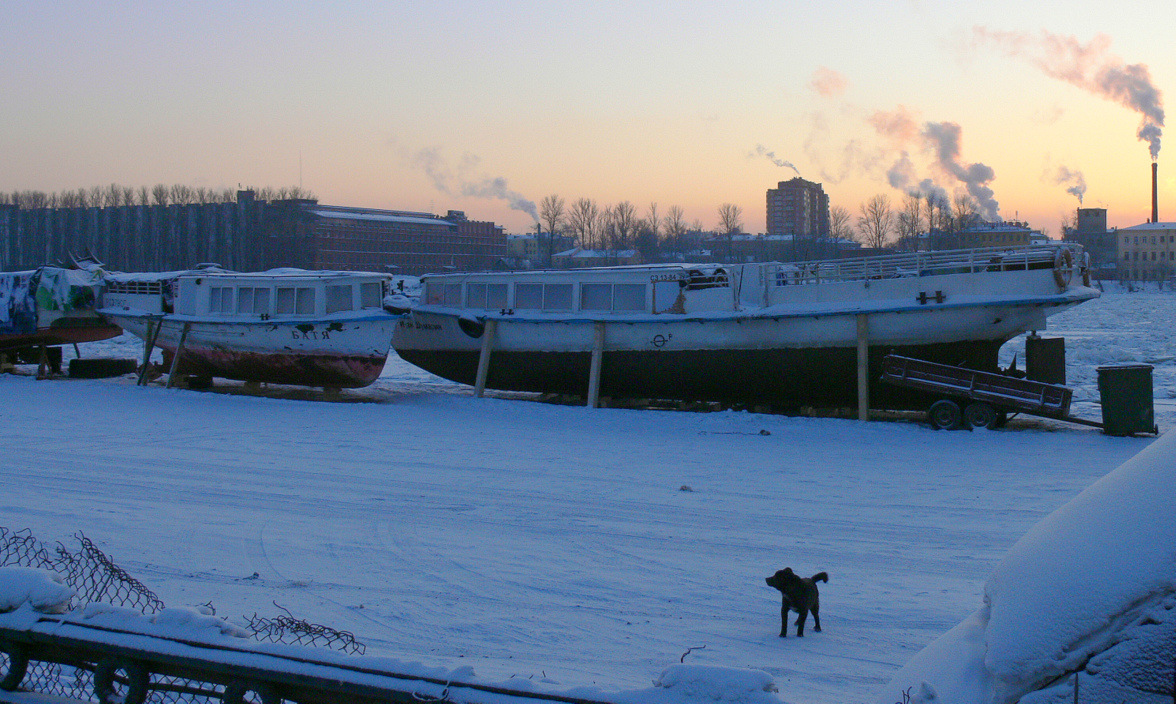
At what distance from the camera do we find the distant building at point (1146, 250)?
4879 inches

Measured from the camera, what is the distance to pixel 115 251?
Answer: 115m

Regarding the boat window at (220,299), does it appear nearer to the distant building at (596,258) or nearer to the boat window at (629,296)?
the boat window at (629,296)

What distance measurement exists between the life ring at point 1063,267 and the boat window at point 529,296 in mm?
10769

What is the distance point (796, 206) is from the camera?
160 metres

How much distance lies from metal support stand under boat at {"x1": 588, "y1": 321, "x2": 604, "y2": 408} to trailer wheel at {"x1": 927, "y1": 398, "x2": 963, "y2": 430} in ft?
22.7

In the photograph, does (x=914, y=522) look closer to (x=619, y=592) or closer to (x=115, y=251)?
(x=619, y=592)

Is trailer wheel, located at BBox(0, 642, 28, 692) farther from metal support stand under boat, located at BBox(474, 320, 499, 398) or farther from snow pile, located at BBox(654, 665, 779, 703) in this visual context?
metal support stand under boat, located at BBox(474, 320, 499, 398)

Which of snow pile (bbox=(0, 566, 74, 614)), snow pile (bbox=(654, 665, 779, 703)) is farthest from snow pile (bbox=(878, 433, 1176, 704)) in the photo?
snow pile (bbox=(0, 566, 74, 614))

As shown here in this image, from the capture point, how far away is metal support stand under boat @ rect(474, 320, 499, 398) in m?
21.7

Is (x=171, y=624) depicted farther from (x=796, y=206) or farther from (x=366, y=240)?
(x=796, y=206)

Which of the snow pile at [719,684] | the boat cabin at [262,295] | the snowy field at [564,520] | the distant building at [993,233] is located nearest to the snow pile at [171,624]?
the snowy field at [564,520]

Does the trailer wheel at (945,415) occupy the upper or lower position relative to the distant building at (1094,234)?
lower

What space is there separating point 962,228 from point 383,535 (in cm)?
8990

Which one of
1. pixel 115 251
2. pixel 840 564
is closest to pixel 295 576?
pixel 840 564
